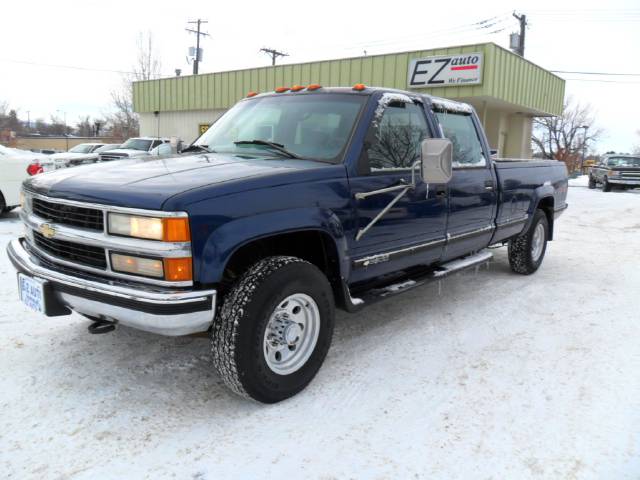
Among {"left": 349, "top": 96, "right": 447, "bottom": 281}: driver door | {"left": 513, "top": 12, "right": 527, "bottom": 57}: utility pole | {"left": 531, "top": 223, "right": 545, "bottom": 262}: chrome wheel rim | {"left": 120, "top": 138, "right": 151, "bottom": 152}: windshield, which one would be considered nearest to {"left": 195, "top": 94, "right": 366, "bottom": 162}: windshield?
{"left": 349, "top": 96, "right": 447, "bottom": 281}: driver door

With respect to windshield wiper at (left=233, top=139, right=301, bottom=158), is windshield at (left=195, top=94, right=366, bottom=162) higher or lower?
higher

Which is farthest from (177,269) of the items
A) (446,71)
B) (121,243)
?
(446,71)

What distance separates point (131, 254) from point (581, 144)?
6193cm

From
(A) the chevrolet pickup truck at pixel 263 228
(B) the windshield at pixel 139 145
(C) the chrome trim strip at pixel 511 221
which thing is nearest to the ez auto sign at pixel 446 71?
(B) the windshield at pixel 139 145

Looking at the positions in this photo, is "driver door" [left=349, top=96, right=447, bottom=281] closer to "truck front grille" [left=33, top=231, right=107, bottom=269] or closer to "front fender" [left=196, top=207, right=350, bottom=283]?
"front fender" [left=196, top=207, right=350, bottom=283]

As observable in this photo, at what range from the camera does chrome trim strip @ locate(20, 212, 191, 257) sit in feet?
8.20

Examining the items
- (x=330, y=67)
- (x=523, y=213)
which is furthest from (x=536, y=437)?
(x=330, y=67)

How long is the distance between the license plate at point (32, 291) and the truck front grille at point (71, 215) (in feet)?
1.19

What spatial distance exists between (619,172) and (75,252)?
24.1 metres

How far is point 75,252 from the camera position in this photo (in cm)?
286

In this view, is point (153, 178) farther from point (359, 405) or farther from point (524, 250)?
point (524, 250)

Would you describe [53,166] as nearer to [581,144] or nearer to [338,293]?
[338,293]

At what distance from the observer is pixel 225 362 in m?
2.76

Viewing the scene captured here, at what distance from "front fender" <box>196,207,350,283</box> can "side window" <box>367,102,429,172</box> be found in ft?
2.13
